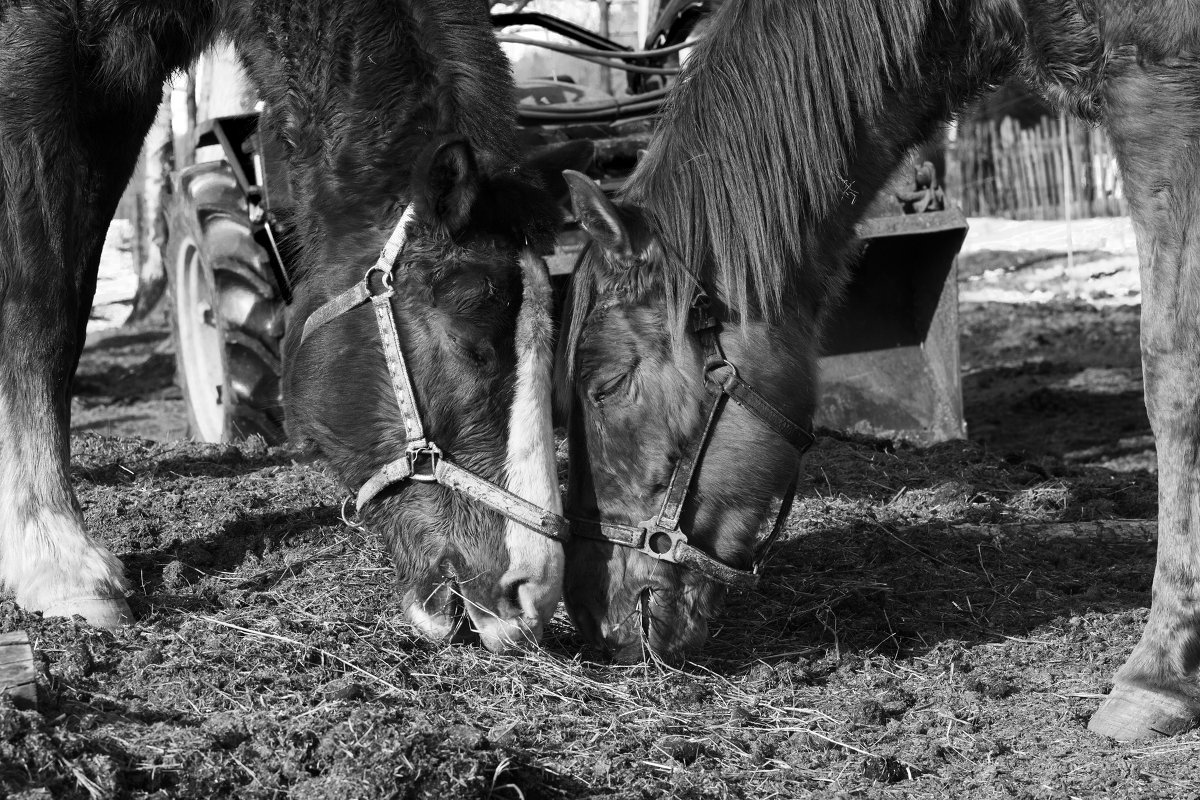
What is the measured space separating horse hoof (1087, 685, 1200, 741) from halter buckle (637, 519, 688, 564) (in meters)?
1.08

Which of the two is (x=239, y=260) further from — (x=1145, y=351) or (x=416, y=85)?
(x=1145, y=351)

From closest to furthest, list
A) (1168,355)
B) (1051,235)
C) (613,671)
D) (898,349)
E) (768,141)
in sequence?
1. (1168,355)
2. (768,141)
3. (613,671)
4. (898,349)
5. (1051,235)

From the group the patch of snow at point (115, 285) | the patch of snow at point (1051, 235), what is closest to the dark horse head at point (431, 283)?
the patch of snow at point (1051, 235)

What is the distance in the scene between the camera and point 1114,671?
306 cm

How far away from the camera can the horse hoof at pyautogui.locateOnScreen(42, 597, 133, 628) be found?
2953mm

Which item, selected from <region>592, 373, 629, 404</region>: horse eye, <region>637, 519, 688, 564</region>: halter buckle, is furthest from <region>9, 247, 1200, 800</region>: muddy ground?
<region>592, 373, 629, 404</region>: horse eye

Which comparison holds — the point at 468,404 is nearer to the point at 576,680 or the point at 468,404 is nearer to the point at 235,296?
the point at 576,680

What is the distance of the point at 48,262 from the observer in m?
3.22

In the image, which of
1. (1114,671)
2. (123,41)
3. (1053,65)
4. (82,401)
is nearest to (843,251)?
(1053,65)

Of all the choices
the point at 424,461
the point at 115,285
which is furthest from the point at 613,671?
the point at 115,285

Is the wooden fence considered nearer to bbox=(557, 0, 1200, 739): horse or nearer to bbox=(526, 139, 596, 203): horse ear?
bbox=(557, 0, 1200, 739): horse

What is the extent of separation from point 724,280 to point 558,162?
2.11ft

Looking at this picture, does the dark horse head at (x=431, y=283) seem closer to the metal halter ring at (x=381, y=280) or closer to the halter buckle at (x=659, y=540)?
the metal halter ring at (x=381, y=280)

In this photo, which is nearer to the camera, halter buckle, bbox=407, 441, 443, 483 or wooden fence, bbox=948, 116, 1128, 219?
halter buckle, bbox=407, 441, 443, 483
